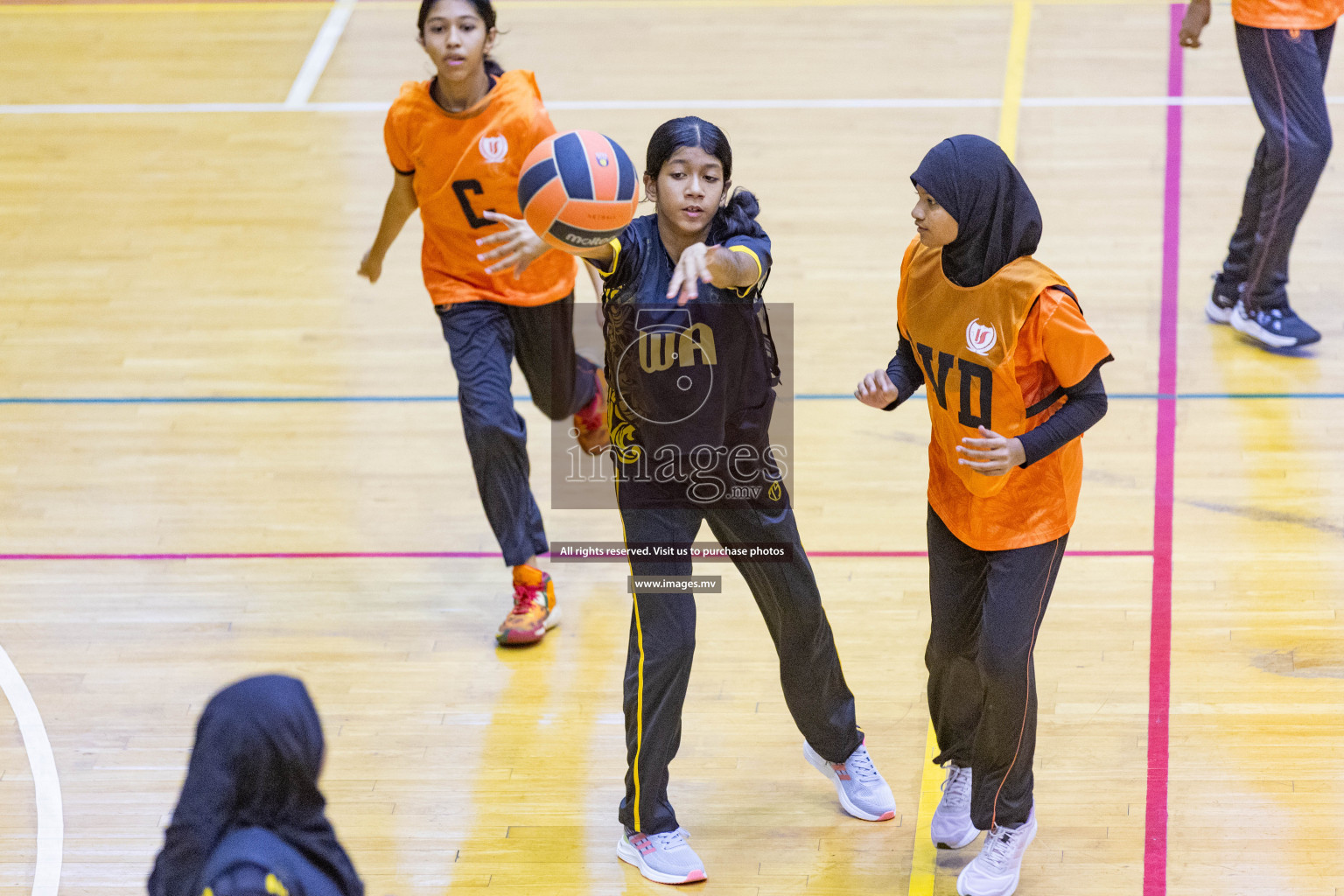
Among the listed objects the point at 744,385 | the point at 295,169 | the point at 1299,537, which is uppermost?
the point at 744,385

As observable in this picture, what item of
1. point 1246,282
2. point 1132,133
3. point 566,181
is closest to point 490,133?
point 566,181

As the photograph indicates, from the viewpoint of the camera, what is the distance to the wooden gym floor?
163 inches

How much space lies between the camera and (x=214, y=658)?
4.84 meters

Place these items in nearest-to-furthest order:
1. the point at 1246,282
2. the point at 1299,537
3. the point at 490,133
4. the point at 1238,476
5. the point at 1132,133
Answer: the point at 490,133
the point at 1299,537
the point at 1238,476
the point at 1246,282
the point at 1132,133

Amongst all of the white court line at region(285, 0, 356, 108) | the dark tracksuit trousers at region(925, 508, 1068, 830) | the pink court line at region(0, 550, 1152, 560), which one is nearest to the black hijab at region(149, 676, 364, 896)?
the dark tracksuit trousers at region(925, 508, 1068, 830)

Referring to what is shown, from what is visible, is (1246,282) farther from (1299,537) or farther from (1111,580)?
(1111,580)

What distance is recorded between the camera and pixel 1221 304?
6.43 meters

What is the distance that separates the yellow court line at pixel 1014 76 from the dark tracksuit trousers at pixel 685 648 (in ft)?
13.2

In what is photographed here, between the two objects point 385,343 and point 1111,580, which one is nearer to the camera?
point 1111,580

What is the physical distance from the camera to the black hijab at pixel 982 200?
10.9 feet

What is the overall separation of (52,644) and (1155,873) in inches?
136

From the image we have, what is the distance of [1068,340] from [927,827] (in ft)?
4.86

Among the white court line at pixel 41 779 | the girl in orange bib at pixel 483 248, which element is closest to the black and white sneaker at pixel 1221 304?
the girl in orange bib at pixel 483 248

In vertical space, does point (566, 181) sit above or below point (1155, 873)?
above
